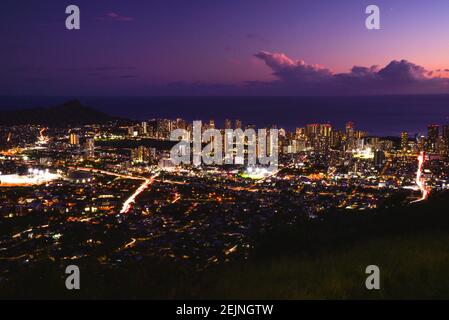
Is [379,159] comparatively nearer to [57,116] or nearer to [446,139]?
[446,139]

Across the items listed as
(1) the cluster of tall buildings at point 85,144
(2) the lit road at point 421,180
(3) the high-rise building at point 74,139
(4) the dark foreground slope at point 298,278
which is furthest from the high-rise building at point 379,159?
(4) the dark foreground slope at point 298,278

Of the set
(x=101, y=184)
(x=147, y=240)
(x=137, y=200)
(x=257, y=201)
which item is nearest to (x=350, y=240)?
(x=147, y=240)

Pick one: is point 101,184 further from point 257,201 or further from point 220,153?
point 220,153

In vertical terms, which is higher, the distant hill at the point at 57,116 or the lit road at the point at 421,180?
the distant hill at the point at 57,116

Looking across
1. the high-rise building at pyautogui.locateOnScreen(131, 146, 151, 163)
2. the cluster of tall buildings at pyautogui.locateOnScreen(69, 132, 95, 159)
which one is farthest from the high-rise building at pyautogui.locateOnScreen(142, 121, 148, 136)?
the high-rise building at pyautogui.locateOnScreen(131, 146, 151, 163)

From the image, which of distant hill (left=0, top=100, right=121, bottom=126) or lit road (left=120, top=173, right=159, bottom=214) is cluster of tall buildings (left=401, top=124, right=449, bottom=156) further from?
distant hill (left=0, top=100, right=121, bottom=126)

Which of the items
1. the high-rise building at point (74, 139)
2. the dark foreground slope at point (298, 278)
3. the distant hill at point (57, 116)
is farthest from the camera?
the distant hill at point (57, 116)

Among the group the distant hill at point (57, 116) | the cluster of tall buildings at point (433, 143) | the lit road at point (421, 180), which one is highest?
the distant hill at point (57, 116)

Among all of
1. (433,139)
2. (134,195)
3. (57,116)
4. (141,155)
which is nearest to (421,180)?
(134,195)

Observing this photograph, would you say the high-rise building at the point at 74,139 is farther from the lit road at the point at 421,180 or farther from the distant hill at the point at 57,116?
the lit road at the point at 421,180

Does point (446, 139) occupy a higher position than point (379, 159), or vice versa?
point (446, 139)
